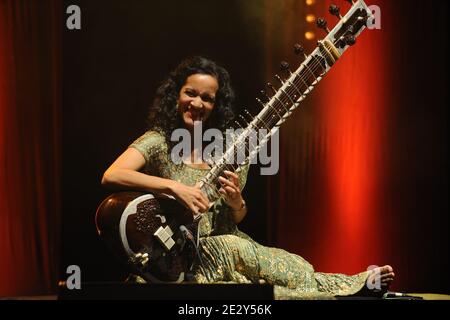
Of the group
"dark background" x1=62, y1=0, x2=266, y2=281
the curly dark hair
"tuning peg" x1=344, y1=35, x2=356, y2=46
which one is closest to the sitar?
"tuning peg" x1=344, y1=35, x2=356, y2=46

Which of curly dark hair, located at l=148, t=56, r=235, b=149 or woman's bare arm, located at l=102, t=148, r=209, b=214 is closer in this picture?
woman's bare arm, located at l=102, t=148, r=209, b=214

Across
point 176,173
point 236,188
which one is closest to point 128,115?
point 176,173

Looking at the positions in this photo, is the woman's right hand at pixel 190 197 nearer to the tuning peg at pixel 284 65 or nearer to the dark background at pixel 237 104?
the tuning peg at pixel 284 65

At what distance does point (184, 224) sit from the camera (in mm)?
2846

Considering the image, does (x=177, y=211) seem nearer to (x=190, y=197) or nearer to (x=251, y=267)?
(x=190, y=197)

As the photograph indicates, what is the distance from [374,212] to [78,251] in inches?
62.1

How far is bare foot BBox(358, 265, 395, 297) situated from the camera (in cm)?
288

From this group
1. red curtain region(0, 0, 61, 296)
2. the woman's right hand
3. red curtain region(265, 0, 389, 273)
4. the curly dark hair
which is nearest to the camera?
the woman's right hand

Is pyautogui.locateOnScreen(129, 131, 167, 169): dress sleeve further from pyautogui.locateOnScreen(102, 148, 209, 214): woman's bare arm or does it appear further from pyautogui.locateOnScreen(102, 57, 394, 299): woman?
pyautogui.locateOnScreen(102, 148, 209, 214): woman's bare arm

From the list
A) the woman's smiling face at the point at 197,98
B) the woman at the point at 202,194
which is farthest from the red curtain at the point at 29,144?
the woman's smiling face at the point at 197,98

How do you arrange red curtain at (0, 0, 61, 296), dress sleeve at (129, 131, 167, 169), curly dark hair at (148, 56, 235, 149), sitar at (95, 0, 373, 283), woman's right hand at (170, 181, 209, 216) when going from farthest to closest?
red curtain at (0, 0, 61, 296), curly dark hair at (148, 56, 235, 149), dress sleeve at (129, 131, 167, 169), woman's right hand at (170, 181, 209, 216), sitar at (95, 0, 373, 283)

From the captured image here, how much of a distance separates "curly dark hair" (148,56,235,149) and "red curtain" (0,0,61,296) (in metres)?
0.68

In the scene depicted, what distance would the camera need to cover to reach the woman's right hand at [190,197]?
112 inches
